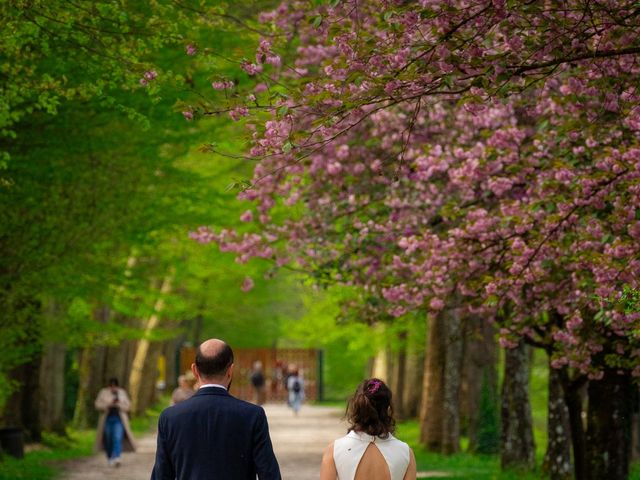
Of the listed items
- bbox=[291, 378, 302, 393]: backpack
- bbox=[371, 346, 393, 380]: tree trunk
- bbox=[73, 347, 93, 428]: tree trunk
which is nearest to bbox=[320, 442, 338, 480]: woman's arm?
bbox=[73, 347, 93, 428]: tree trunk

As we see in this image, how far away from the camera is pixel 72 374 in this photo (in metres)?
36.3

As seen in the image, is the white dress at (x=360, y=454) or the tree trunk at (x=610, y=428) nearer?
the white dress at (x=360, y=454)

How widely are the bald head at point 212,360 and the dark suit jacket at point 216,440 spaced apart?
0.26ft

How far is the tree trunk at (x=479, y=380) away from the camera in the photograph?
26.1 m

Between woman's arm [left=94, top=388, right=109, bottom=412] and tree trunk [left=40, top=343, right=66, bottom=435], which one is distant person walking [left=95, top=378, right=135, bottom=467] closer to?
woman's arm [left=94, top=388, right=109, bottom=412]

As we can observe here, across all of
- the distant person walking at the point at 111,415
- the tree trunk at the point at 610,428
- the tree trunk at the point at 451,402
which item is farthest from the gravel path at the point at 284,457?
the tree trunk at the point at 610,428

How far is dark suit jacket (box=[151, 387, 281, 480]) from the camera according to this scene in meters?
5.98

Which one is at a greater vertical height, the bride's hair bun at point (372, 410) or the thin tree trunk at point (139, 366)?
the thin tree trunk at point (139, 366)

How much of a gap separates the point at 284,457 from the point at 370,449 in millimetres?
19586

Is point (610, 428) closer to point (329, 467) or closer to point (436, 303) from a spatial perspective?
point (436, 303)

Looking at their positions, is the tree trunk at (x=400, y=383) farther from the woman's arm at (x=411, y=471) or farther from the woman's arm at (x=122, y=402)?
the woman's arm at (x=411, y=471)

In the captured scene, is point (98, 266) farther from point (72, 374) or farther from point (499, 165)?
point (72, 374)

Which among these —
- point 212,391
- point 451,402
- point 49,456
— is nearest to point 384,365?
point 451,402

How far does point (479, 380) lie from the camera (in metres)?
29.8
